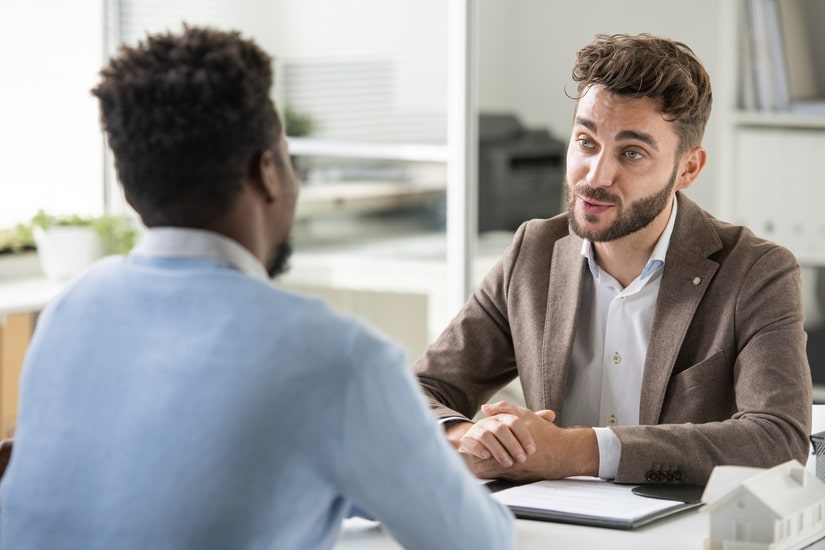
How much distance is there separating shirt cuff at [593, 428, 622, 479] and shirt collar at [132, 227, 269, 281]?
30.3 inches

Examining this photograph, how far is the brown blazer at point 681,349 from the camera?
5.92 feet

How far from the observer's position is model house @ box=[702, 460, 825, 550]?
4.60 ft

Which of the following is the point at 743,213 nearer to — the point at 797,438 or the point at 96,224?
the point at 797,438

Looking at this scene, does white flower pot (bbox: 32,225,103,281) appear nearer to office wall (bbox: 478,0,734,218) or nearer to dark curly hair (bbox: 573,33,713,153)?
office wall (bbox: 478,0,734,218)

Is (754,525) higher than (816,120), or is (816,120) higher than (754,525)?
(816,120)

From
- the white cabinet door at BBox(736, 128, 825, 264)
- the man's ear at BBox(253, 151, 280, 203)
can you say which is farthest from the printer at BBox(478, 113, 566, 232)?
the man's ear at BBox(253, 151, 280, 203)

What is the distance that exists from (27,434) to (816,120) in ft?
8.79

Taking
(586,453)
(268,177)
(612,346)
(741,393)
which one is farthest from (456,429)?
(268,177)

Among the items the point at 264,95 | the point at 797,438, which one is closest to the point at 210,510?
the point at 264,95

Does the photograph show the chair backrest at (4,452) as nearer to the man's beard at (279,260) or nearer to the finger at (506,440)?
the man's beard at (279,260)

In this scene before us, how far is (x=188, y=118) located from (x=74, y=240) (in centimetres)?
327

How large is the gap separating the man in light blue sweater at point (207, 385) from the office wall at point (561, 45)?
2429 millimetres

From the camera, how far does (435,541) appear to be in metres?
1.17

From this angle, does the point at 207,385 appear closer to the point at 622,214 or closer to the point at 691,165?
the point at 622,214
